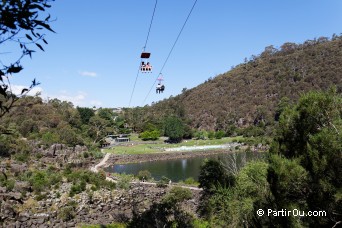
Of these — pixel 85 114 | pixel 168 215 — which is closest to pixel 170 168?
pixel 168 215

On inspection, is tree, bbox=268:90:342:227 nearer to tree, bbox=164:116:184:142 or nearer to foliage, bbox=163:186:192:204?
foliage, bbox=163:186:192:204

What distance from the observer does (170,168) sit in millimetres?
44188

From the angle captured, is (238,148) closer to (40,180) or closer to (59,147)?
(59,147)

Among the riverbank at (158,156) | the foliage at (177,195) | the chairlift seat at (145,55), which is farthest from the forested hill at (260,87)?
the chairlift seat at (145,55)

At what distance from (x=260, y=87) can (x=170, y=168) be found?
51.4m

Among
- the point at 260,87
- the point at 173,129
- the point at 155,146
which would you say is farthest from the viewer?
the point at 260,87

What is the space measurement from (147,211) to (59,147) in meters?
28.4

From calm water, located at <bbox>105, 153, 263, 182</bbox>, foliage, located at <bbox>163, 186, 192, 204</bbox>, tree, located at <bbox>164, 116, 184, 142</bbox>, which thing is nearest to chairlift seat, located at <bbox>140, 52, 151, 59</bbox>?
foliage, located at <bbox>163, 186, 192, 204</bbox>

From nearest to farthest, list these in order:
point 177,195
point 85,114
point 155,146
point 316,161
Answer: point 316,161, point 177,195, point 155,146, point 85,114

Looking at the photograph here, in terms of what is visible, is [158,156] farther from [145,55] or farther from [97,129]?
[145,55]

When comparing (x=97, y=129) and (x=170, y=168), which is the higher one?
(x=97, y=129)

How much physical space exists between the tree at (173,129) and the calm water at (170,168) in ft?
35.8

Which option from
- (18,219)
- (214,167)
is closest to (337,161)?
(214,167)

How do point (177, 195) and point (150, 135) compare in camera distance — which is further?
point (150, 135)
